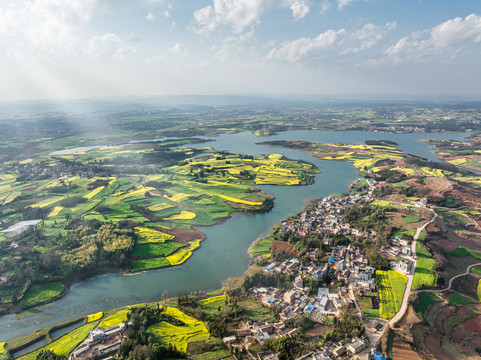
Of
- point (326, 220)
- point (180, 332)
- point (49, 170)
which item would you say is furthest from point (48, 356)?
point (49, 170)

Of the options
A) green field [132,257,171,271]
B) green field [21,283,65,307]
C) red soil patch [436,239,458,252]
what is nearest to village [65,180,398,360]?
red soil patch [436,239,458,252]

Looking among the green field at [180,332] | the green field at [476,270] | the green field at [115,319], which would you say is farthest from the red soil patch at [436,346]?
the green field at [115,319]

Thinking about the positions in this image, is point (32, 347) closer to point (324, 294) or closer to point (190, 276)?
point (190, 276)

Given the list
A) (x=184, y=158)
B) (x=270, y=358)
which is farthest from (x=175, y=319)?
(x=184, y=158)

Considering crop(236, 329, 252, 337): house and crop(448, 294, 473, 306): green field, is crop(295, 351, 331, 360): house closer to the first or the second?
crop(236, 329, 252, 337): house

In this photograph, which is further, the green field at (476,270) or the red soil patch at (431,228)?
the red soil patch at (431,228)

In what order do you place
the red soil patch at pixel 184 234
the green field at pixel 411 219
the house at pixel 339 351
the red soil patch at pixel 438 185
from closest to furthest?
1. the house at pixel 339 351
2. the red soil patch at pixel 184 234
3. the green field at pixel 411 219
4. the red soil patch at pixel 438 185

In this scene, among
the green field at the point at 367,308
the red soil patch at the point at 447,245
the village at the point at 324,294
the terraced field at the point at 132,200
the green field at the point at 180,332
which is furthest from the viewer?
the red soil patch at the point at 447,245

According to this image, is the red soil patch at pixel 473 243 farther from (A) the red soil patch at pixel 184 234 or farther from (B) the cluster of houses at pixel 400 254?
(A) the red soil patch at pixel 184 234
